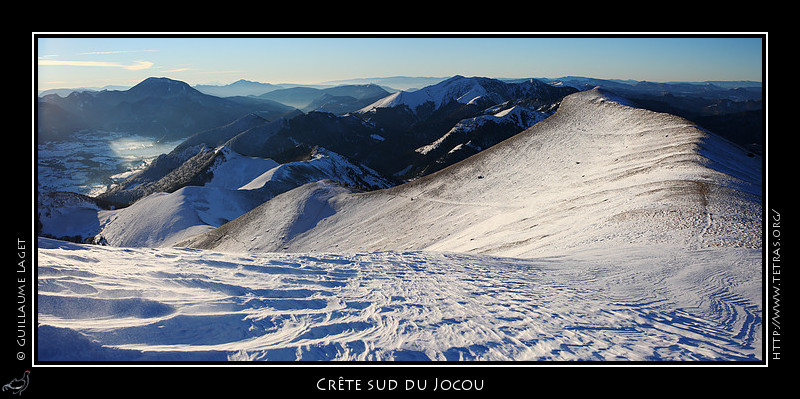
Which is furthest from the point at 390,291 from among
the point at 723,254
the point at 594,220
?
the point at 594,220
